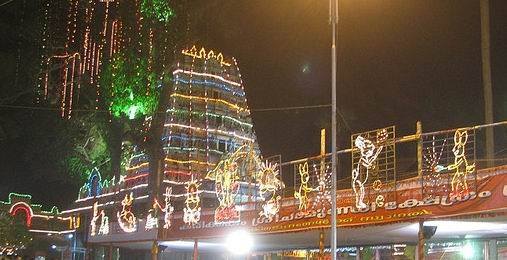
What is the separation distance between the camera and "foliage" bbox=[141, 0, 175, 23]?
36.8 meters

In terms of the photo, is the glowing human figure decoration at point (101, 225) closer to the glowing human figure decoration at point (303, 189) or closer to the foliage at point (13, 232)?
the foliage at point (13, 232)

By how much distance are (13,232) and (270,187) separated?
21.1m

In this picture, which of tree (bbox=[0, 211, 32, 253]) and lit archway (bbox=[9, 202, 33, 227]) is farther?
lit archway (bbox=[9, 202, 33, 227])

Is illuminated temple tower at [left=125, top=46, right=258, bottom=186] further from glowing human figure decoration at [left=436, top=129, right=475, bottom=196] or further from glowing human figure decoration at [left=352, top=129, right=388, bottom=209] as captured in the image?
glowing human figure decoration at [left=436, top=129, right=475, bottom=196]

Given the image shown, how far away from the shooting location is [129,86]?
3925 cm

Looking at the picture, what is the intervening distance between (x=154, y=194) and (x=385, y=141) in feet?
66.7

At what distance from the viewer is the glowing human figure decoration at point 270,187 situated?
23.5 meters

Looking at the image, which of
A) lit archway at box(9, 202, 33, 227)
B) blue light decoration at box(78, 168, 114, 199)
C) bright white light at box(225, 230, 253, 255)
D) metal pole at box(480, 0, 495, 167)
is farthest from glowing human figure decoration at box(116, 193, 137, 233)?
metal pole at box(480, 0, 495, 167)

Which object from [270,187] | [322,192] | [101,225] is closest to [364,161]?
[322,192]

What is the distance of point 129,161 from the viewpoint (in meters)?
43.3

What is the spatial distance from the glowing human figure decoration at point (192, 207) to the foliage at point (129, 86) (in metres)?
11.3

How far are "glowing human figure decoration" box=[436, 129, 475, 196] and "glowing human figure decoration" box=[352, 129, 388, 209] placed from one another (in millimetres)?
2665

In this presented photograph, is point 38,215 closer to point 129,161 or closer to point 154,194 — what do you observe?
point 129,161

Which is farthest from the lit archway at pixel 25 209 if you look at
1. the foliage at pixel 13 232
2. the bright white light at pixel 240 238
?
the bright white light at pixel 240 238
